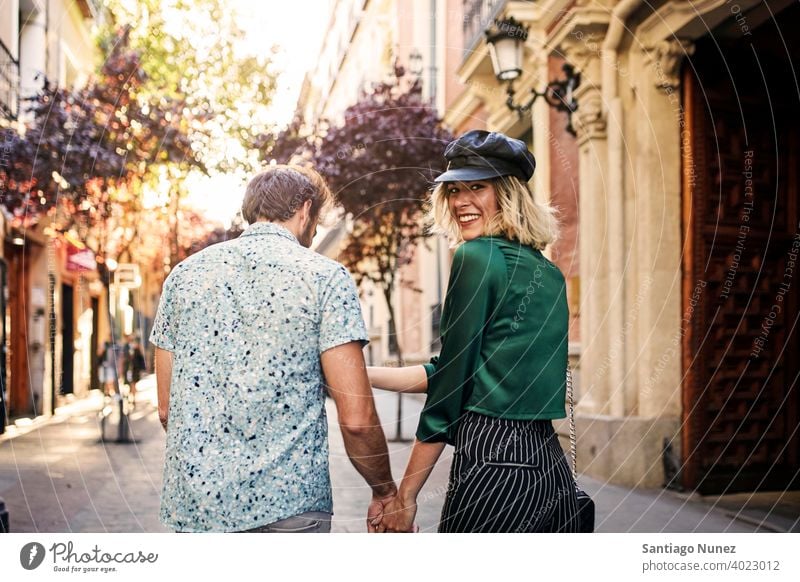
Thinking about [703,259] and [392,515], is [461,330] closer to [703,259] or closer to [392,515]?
[392,515]

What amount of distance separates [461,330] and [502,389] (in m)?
0.16

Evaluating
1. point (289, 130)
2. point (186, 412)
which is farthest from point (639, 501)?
point (186, 412)

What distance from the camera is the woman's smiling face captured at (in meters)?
2.15

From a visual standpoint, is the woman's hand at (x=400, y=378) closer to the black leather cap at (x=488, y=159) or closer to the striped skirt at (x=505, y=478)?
the striped skirt at (x=505, y=478)

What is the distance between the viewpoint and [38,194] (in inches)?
265

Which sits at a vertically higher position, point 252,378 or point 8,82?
point 8,82

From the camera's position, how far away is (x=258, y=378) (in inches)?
77.0

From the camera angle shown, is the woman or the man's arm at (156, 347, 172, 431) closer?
the woman

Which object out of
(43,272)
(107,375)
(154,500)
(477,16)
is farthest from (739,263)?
(107,375)

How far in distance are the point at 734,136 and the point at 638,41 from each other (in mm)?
905

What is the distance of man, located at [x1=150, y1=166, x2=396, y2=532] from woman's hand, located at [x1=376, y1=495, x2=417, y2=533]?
0.71ft

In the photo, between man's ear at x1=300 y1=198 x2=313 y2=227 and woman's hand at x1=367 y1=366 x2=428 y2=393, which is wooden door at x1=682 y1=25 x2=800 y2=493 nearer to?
woman's hand at x1=367 y1=366 x2=428 y2=393

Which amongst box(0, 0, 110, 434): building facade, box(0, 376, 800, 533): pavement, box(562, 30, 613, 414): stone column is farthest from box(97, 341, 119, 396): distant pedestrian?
box(562, 30, 613, 414): stone column
